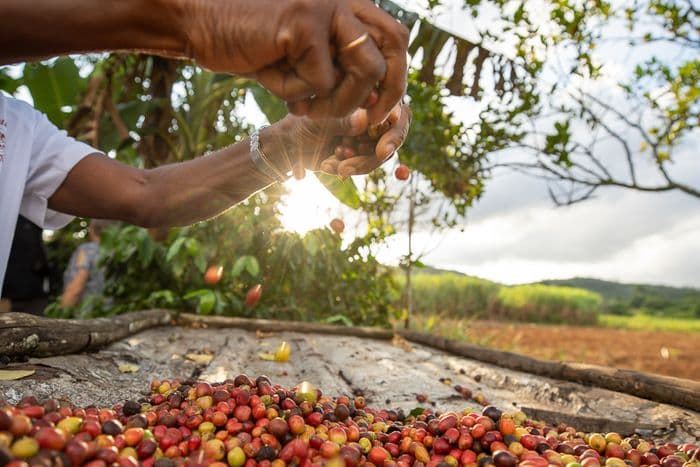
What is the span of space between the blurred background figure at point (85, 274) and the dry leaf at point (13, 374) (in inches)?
157

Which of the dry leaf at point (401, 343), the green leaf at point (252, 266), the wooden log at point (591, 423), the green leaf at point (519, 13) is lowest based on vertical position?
the wooden log at point (591, 423)

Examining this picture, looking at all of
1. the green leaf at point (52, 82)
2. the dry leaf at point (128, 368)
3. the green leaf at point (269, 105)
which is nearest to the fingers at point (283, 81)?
the dry leaf at point (128, 368)

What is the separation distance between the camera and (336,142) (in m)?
1.80

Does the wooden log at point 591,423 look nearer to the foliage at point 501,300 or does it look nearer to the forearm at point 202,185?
the forearm at point 202,185

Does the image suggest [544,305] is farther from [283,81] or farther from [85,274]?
[283,81]

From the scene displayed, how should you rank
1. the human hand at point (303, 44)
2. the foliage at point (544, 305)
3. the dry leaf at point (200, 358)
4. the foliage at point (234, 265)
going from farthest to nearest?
the foliage at point (544, 305), the foliage at point (234, 265), the dry leaf at point (200, 358), the human hand at point (303, 44)

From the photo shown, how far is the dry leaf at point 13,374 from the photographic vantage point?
1.57m

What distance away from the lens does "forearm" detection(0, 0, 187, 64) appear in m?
0.99

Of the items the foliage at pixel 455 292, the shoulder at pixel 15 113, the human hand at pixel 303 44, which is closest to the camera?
the human hand at pixel 303 44

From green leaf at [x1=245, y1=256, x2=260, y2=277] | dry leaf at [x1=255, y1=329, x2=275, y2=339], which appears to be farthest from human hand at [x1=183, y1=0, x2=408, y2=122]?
green leaf at [x1=245, y1=256, x2=260, y2=277]

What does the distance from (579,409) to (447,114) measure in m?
3.75

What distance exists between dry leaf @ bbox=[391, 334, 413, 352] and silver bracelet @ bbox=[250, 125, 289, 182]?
1940 mm

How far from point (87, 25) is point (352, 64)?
1.62 feet

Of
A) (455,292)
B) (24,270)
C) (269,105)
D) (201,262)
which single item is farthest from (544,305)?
(24,270)
